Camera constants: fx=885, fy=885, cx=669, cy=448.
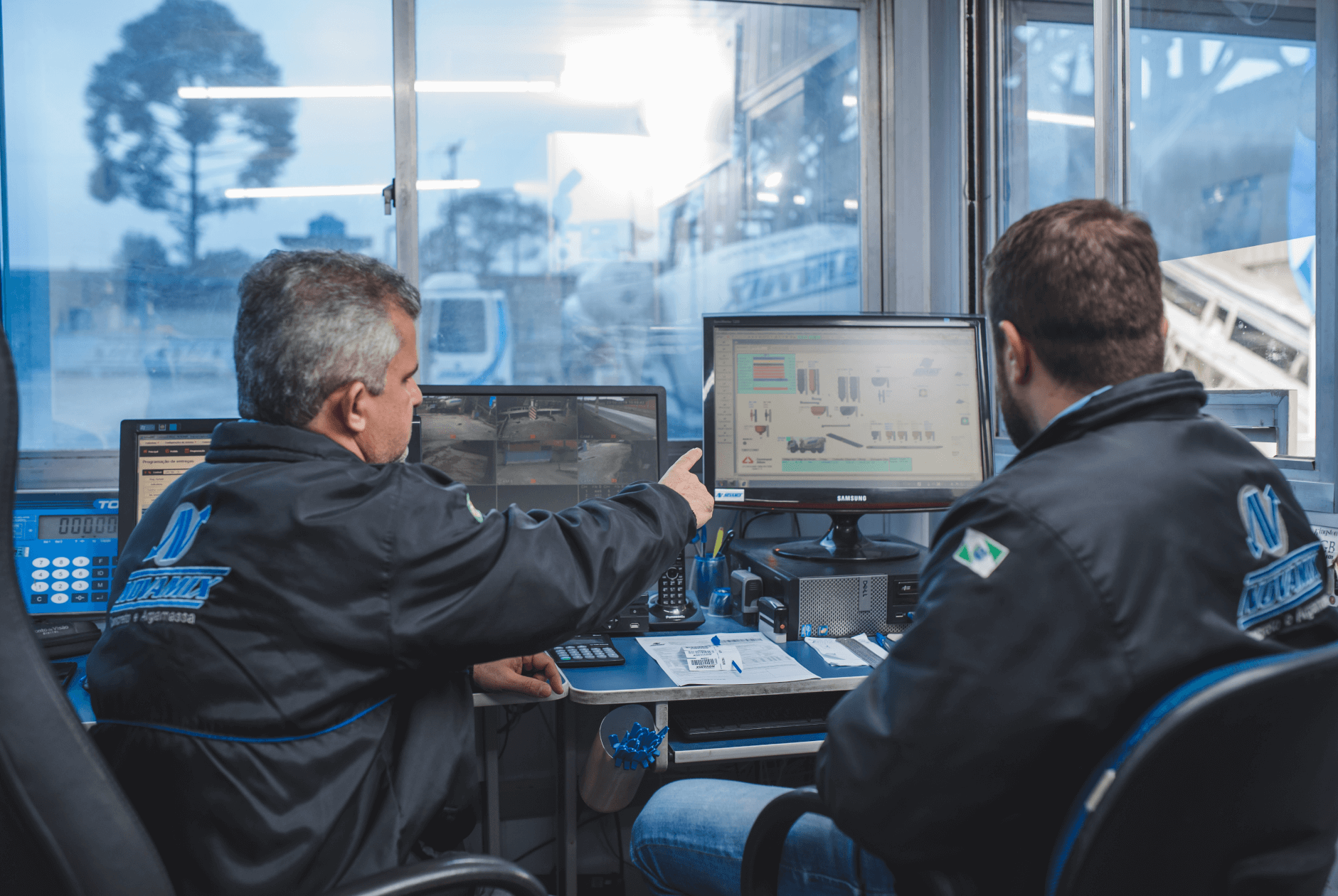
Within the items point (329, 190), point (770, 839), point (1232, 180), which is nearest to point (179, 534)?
point (770, 839)

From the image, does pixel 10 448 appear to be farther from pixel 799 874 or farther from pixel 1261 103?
pixel 1261 103

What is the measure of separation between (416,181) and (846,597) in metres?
1.54

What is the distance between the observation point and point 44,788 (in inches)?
27.2

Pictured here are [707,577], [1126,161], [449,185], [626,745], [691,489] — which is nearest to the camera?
[691,489]

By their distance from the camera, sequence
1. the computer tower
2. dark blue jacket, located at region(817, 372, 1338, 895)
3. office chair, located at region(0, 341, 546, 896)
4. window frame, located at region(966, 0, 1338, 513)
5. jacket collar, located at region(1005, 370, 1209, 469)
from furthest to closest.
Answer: the computer tower, window frame, located at region(966, 0, 1338, 513), jacket collar, located at region(1005, 370, 1209, 469), dark blue jacket, located at region(817, 372, 1338, 895), office chair, located at region(0, 341, 546, 896)

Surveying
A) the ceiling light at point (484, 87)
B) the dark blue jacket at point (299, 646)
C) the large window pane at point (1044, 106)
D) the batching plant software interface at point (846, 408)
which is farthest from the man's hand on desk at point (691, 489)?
the ceiling light at point (484, 87)

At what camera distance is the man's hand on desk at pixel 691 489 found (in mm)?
1367

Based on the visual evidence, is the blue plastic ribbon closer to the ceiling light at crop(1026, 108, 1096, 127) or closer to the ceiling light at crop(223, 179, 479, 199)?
the ceiling light at crop(223, 179, 479, 199)

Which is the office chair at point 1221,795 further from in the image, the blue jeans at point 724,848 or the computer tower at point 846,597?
the computer tower at point 846,597

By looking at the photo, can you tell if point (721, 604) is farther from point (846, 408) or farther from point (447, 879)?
point (447, 879)

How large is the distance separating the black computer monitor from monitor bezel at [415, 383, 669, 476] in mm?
100

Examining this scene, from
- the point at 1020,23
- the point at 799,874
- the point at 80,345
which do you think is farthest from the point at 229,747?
the point at 1020,23

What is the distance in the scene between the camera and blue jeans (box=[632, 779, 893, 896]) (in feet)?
3.65

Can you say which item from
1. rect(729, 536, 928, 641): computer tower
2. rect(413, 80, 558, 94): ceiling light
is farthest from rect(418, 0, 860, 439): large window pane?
rect(729, 536, 928, 641): computer tower
